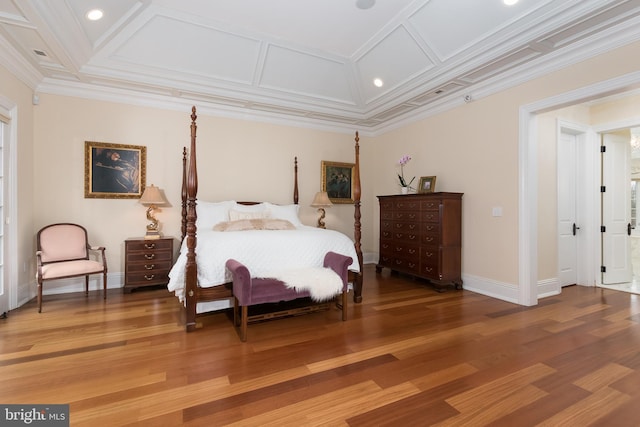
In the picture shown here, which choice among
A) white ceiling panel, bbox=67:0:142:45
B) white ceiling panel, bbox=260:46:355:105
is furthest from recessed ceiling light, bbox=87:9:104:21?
white ceiling panel, bbox=260:46:355:105

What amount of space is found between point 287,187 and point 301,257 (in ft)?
7.98

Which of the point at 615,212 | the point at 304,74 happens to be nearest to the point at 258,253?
the point at 304,74

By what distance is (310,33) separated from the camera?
3965 mm

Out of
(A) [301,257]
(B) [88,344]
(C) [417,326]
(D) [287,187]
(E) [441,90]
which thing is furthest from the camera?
(D) [287,187]

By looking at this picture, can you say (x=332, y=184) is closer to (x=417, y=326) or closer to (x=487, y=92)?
(x=487, y=92)

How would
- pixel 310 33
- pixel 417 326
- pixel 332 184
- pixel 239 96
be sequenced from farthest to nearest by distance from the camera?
pixel 332 184, pixel 239 96, pixel 310 33, pixel 417 326

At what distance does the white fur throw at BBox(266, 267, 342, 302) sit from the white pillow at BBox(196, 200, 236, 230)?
6.08 ft

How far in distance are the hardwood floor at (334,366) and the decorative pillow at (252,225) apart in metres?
1.13

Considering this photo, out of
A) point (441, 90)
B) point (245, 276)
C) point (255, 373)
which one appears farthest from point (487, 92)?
point (255, 373)

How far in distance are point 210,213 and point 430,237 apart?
10.7ft

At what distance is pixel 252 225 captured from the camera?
3975mm

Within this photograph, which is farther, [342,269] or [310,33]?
[310,33]

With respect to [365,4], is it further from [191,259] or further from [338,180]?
[191,259]

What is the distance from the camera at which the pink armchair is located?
133 inches
